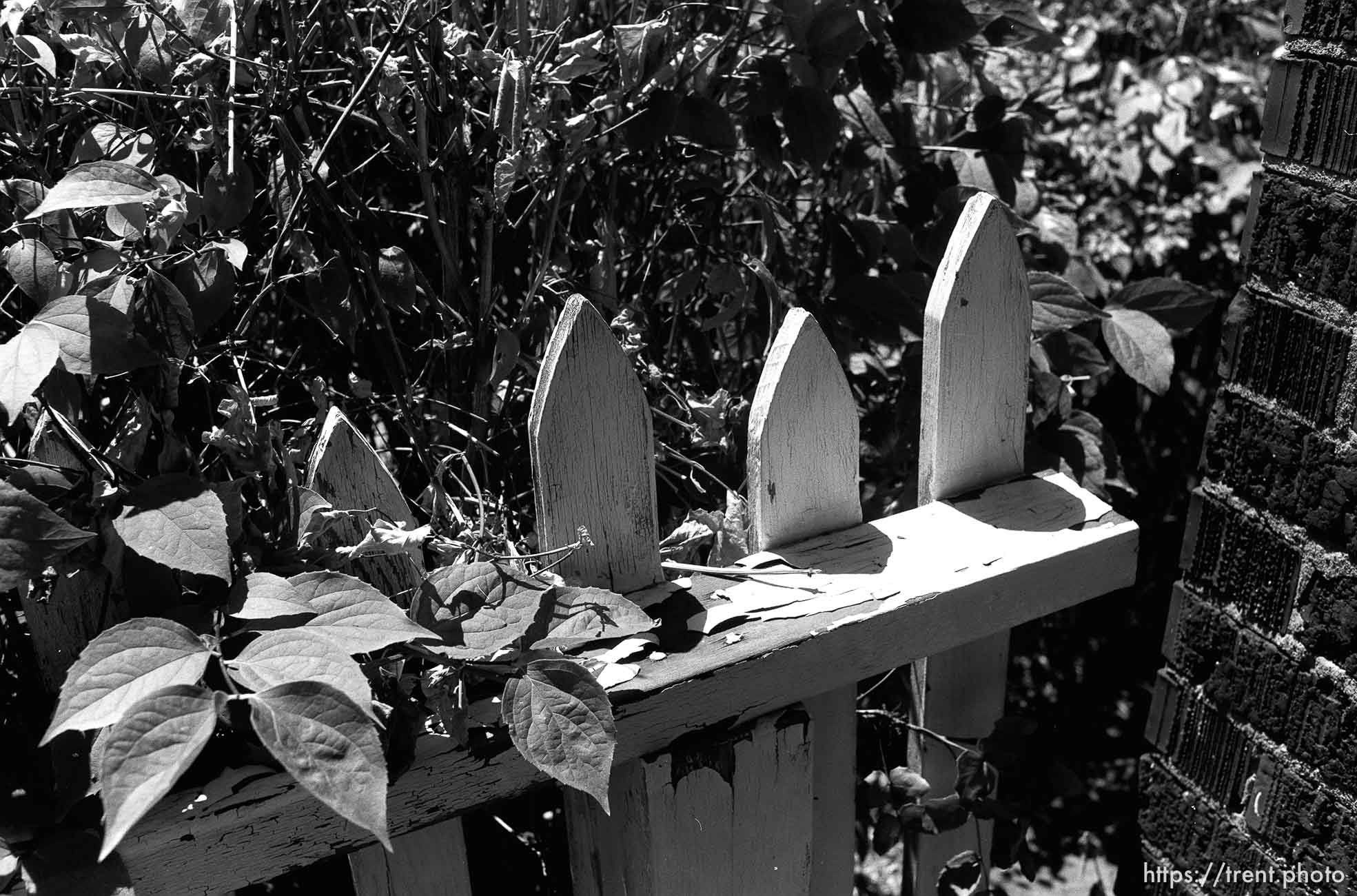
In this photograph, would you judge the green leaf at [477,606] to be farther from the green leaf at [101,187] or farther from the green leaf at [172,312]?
the green leaf at [101,187]

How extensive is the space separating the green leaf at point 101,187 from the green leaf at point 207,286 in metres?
0.09

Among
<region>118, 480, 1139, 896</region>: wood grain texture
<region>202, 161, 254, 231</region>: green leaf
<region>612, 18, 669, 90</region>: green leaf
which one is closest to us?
<region>118, 480, 1139, 896</region>: wood grain texture

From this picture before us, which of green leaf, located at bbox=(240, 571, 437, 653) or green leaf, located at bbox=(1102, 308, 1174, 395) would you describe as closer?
green leaf, located at bbox=(240, 571, 437, 653)

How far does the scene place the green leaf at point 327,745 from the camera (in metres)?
0.74

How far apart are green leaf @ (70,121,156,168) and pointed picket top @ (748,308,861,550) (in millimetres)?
650

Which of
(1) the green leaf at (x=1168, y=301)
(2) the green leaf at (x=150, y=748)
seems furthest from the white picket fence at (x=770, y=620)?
(1) the green leaf at (x=1168, y=301)

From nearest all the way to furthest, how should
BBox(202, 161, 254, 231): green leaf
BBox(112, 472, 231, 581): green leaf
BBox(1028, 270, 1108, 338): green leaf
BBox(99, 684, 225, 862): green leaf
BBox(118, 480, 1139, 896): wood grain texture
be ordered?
BBox(99, 684, 225, 862): green leaf → BBox(112, 472, 231, 581): green leaf → BBox(118, 480, 1139, 896): wood grain texture → BBox(202, 161, 254, 231): green leaf → BBox(1028, 270, 1108, 338): green leaf

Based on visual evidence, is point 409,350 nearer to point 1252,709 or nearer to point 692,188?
point 692,188

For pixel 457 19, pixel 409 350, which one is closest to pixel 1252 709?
pixel 409 350

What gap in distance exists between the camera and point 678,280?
1.47 meters

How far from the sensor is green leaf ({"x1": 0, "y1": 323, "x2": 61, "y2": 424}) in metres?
0.82

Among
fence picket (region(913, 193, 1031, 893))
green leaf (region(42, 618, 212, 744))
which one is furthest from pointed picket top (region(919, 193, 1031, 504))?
green leaf (region(42, 618, 212, 744))

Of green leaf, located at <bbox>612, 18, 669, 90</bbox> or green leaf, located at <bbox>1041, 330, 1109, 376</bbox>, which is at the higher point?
green leaf, located at <bbox>612, 18, 669, 90</bbox>

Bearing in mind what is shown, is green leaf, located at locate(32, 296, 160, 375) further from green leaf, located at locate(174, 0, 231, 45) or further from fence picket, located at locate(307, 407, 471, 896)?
green leaf, located at locate(174, 0, 231, 45)
